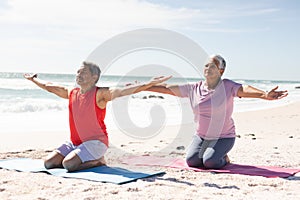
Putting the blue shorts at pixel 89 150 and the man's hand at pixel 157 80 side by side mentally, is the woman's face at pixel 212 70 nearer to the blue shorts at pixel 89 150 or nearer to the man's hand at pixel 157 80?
the man's hand at pixel 157 80

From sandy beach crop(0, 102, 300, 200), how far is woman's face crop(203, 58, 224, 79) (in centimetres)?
137

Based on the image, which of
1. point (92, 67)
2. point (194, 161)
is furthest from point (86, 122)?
point (194, 161)

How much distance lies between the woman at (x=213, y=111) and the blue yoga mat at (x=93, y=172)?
0.86 m

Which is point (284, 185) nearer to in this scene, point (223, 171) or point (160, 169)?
point (223, 171)

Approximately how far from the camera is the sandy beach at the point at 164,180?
4.05m

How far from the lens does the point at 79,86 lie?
5371 millimetres

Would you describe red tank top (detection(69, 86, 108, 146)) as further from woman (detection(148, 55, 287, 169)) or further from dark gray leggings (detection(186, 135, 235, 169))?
dark gray leggings (detection(186, 135, 235, 169))

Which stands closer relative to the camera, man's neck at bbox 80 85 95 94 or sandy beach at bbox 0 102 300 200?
sandy beach at bbox 0 102 300 200

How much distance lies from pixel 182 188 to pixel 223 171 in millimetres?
1091

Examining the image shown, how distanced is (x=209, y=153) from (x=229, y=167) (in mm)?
348

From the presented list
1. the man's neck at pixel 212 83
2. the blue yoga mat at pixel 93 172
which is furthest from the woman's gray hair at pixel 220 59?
the blue yoga mat at pixel 93 172

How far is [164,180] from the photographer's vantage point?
15.5ft

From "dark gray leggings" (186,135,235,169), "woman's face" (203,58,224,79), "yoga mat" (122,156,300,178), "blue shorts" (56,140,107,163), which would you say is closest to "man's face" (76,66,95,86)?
"blue shorts" (56,140,107,163)

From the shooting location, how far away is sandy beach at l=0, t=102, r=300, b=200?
4.05 m
